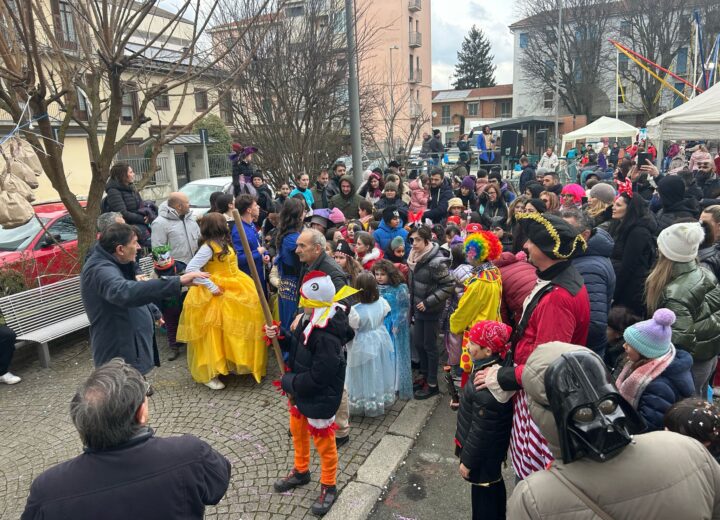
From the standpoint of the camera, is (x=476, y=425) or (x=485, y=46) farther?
(x=485, y=46)

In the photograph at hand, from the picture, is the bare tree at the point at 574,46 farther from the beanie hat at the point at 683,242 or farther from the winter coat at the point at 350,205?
the beanie hat at the point at 683,242

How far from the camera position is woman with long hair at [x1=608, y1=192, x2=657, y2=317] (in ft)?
15.8

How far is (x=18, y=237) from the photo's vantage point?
7883 millimetres

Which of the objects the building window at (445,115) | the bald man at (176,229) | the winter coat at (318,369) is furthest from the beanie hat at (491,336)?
the building window at (445,115)

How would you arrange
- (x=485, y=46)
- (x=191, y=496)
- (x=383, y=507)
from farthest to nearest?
1. (x=485, y=46)
2. (x=383, y=507)
3. (x=191, y=496)

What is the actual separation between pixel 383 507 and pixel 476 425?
4.26ft

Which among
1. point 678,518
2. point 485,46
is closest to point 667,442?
point 678,518

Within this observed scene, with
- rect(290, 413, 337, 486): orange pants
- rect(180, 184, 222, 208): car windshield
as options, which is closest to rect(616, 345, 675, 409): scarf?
rect(290, 413, 337, 486): orange pants

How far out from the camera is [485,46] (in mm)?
72438

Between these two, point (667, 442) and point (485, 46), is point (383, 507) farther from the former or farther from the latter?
point (485, 46)

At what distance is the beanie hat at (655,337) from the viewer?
278 cm

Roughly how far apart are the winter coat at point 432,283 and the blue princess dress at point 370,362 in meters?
0.47

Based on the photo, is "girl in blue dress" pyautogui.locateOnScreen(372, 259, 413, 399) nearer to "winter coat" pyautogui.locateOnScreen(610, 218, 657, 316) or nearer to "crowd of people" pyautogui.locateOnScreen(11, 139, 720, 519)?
"crowd of people" pyautogui.locateOnScreen(11, 139, 720, 519)

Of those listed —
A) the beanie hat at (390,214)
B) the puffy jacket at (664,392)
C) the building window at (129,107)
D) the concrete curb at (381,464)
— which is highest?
the building window at (129,107)
